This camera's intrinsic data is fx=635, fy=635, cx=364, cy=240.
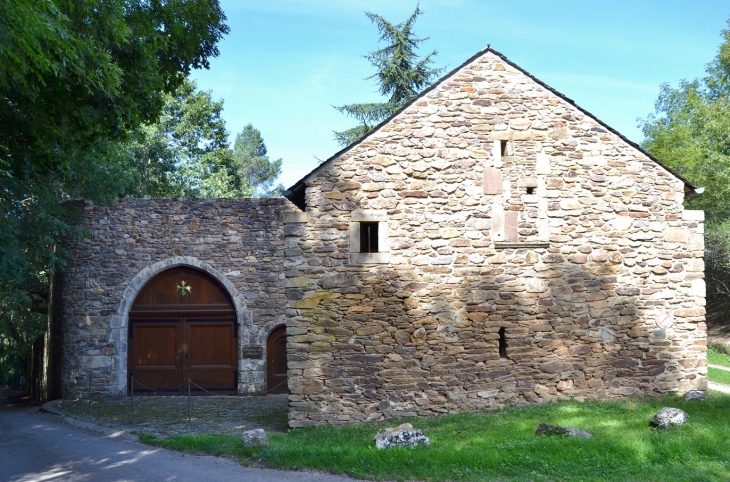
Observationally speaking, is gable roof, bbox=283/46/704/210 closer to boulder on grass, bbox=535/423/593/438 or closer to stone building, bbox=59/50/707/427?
stone building, bbox=59/50/707/427

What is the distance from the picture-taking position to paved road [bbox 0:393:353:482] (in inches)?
298

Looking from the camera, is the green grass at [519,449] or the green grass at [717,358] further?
the green grass at [717,358]

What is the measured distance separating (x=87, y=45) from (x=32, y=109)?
Result: 1.29 m

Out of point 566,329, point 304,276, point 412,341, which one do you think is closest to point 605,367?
point 566,329

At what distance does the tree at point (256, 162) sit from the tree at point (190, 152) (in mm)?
24382

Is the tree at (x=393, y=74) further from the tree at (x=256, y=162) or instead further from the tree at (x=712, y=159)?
the tree at (x=256, y=162)

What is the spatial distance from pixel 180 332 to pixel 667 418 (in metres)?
10.9

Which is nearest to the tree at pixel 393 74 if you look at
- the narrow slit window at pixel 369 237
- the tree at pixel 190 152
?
the tree at pixel 190 152

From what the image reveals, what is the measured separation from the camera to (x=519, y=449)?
7621 millimetres

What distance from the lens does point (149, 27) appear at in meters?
8.00

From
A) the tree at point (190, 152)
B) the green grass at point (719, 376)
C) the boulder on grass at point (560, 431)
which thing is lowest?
the green grass at point (719, 376)

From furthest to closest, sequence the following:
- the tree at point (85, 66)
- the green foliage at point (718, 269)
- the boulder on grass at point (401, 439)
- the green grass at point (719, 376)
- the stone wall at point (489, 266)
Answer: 1. the green foliage at point (718, 269)
2. the green grass at point (719, 376)
3. the stone wall at point (489, 266)
4. the boulder on grass at point (401, 439)
5. the tree at point (85, 66)

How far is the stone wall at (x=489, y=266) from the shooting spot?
1007cm

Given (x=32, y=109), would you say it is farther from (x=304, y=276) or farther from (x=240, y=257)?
(x=240, y=257)
